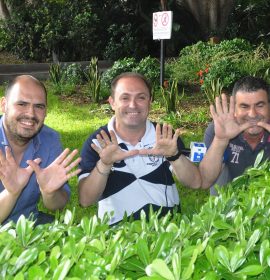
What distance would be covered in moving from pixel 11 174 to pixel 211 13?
13.8 metres

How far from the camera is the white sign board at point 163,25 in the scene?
294 inches

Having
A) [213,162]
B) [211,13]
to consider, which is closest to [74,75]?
[211,13]

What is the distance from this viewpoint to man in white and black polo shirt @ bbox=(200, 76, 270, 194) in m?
3.13

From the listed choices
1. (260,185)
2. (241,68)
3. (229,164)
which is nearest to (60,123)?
(241,68)

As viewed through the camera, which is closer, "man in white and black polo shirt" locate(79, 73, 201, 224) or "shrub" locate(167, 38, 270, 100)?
"man in white and black polo shirt" locate(79, 73, 201, 224)

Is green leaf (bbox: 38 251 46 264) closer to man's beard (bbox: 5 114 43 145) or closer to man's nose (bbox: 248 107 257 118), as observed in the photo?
man's beard (bbox: 5 114 43 145)

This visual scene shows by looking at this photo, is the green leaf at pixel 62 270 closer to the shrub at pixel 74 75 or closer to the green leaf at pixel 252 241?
the green leaf at pixel 252 241

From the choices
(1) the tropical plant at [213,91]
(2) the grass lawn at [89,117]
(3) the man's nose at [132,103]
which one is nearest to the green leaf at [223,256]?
(3) the man's nose at [132,103]

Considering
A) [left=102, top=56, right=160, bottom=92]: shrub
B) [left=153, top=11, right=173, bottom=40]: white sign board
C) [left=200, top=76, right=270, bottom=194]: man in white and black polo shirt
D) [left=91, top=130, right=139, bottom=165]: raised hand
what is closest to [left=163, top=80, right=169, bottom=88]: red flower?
[left=102, top=56, right=160, bottom=92]: shrub

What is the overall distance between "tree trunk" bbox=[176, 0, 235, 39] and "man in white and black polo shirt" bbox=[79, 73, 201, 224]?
12568mm

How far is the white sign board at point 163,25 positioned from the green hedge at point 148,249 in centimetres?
571

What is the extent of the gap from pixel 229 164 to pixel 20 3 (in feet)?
41.0

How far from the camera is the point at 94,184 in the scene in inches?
118

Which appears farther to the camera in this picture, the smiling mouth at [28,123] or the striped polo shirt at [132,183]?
the striped polo shirt at [132,183]
